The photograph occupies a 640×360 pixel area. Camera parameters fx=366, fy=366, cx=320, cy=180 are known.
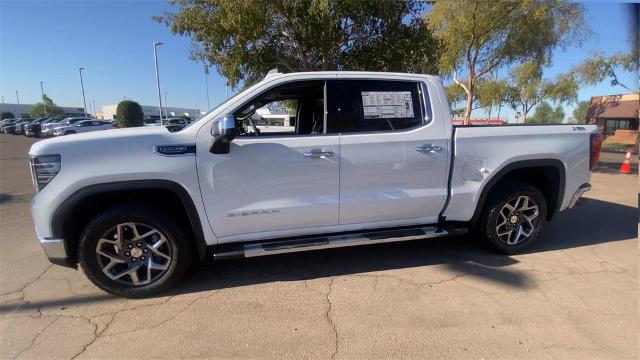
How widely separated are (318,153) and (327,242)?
85cm

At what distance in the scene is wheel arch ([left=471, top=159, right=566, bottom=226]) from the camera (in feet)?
12.7

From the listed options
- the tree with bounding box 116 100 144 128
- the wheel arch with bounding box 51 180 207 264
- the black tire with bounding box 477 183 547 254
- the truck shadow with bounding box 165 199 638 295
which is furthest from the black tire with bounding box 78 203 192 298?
the tree with bounding box 116 100 144 128

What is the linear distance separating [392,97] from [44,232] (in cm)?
327

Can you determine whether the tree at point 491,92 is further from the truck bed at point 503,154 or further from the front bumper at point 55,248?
the front bumper at point 55,248

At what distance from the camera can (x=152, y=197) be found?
10.7ft

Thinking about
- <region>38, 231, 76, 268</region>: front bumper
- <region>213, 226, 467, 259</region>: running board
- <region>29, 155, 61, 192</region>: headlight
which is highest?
<region>29, 155, 61, 192</region>: headlight

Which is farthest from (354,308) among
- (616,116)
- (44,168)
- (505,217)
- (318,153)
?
(616,116)

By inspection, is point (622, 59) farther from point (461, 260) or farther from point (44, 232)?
point (44, 232)

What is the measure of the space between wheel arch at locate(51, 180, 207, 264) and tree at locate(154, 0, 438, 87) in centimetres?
515

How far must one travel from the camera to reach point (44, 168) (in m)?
2.87

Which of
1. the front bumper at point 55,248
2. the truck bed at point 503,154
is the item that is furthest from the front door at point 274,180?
the truck bed at point 503,154

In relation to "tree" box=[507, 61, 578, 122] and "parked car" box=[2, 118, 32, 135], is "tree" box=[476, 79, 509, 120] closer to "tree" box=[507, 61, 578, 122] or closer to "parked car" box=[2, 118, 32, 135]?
"tree" box=[507, 61, 578, 122]

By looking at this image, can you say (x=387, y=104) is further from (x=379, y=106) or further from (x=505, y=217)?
(x=505, y=217)

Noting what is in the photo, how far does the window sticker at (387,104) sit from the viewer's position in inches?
139
